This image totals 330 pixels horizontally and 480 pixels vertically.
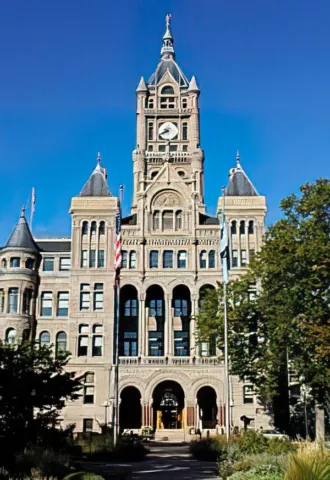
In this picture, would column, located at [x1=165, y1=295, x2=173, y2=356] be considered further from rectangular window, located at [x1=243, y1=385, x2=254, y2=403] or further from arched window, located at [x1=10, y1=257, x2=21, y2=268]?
arched window, located at [x1=10, y1=257, x2=21, y2=268]

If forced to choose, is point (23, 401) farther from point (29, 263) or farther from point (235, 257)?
point (235, 257)

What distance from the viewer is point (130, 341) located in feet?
204

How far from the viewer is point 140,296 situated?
60.6 meters

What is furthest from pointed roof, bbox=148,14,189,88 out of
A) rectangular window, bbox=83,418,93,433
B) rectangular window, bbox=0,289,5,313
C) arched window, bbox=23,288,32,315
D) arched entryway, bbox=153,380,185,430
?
rectangular window, bbox=83,418,93,433

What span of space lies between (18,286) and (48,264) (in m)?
4.19

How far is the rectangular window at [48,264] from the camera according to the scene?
63.6 m

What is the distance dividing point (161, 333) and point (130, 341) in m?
3.32

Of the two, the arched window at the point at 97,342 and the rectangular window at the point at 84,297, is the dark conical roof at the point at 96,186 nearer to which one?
the rectangular window at the point at 84,297

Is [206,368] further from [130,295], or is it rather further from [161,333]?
[130,295]

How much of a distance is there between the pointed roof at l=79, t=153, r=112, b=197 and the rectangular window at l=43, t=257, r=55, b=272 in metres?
7.43

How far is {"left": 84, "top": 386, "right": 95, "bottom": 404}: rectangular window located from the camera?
193 feet

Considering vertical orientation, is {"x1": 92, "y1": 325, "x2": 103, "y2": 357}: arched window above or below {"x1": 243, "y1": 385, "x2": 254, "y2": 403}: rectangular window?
above

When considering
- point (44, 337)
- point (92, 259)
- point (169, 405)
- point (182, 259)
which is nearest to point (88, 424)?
A: point (169, 405)

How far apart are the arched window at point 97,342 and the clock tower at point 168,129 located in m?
15.1
